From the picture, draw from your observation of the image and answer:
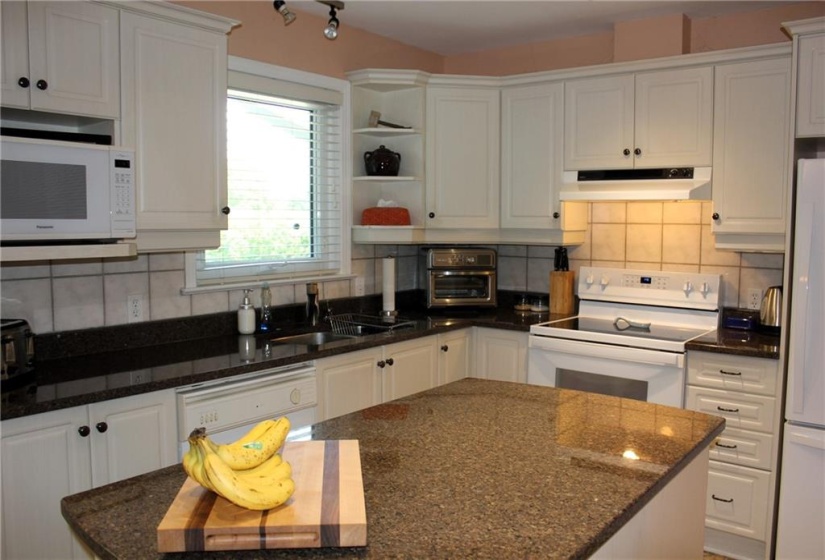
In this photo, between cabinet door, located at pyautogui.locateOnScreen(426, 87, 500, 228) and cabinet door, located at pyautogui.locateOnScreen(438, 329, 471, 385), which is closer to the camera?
cabinet door, located at pyautogui.locateOnScreen(438, 329, 471, 385)

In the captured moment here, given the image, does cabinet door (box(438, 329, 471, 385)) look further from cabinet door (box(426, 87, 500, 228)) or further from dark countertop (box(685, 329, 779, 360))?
dark countertop (box(685, 329, 779, 360))

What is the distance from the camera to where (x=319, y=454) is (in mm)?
1457

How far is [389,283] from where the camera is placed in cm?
385

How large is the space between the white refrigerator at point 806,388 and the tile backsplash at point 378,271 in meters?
0.75

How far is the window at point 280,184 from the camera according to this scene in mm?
3355

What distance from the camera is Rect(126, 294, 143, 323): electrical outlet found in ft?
9.58

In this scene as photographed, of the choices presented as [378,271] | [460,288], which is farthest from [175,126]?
[460,288]

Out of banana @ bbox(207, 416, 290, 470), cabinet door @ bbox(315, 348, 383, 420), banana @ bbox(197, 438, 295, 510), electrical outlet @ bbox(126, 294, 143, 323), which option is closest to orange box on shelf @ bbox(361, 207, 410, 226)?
cabinet door @ bbox(315, 348, 383, 420)

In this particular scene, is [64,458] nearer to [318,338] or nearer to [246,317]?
[246,317]

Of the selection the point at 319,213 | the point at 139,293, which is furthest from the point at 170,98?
the point at 319,213

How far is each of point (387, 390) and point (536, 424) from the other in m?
1.59

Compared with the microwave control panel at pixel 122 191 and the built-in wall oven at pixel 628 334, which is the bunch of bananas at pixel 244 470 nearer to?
the microwave control panel at pixel 122 191

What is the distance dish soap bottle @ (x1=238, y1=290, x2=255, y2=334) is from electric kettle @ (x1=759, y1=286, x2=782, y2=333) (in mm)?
2446

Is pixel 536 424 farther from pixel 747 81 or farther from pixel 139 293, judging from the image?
pixel 747 81
